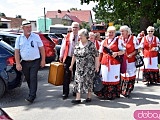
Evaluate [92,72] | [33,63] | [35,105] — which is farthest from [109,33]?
[35,105]

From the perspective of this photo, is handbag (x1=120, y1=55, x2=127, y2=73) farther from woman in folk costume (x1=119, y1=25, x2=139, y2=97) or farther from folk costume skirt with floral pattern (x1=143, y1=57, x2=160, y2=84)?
folk costume skirt with floral pattern (x1=143, y1=57, x2=160, y2=84)

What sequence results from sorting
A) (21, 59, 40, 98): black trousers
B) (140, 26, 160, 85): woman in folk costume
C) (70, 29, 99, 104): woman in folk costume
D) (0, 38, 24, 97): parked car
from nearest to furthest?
1. (70, 29, 99, 104): woman in folk costume
2. (21, 59, 40, 98): black trousers
3. (0, 38, 24, 97): parked car
4. (140, 26, 160, 85): woman in folk costume

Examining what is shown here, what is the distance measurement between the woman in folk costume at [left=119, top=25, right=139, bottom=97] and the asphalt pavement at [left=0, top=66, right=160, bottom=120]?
10.3 inches

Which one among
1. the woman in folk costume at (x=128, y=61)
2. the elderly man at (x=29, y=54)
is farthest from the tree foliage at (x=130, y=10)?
the elderly man at (x=29, y=54)

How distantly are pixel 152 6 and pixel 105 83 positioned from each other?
74.2 feet

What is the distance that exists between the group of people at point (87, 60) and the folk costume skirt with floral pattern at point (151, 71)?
1390mm

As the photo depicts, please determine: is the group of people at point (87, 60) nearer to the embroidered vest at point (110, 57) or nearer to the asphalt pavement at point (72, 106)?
the embroidered vest at point (110, 57)

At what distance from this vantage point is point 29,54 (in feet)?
20.8

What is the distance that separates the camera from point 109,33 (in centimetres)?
667

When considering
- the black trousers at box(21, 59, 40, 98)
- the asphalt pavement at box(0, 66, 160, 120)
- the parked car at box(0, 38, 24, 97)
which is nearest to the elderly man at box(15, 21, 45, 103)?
the black trousers at box(21, 59, 40, 98)

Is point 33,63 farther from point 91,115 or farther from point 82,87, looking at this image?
point 91,115

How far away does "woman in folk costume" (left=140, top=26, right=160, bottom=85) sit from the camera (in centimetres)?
841

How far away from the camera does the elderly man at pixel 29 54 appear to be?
636cm

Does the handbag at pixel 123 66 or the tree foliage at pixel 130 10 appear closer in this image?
the handbag at pixel 123 66
